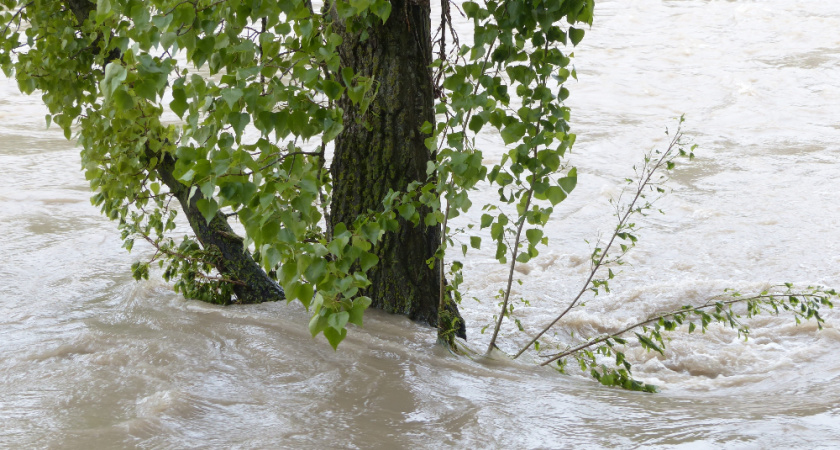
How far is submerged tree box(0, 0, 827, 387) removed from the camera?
193cm

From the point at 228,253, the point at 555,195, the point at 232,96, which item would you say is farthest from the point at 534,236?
the point at 228,253

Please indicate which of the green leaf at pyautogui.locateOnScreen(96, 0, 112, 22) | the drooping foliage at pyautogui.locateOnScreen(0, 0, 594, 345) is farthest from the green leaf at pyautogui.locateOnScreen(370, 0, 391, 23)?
the green leaf at pyautogui.locateOnScreen(96, 0, 112, 22)

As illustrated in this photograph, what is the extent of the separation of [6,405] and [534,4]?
2.33 meters

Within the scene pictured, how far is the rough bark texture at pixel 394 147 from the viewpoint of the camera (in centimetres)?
363

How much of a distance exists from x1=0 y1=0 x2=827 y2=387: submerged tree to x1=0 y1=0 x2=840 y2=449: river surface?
0.44m

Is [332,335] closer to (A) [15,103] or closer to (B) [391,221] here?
(B) [391,221]

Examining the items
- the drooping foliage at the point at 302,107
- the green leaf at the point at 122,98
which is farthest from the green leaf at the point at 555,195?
the green leaf at the point at 122,98

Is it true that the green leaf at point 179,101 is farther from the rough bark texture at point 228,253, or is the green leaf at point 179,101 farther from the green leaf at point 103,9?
the rough bark texture at point 228,253

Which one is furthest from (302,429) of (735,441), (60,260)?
(60,260)

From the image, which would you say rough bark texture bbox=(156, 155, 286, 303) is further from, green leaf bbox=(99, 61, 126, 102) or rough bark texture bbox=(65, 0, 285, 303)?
green leaf bbox=(99, 61, 126, 102)

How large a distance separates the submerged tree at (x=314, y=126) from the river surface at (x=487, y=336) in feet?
1.43

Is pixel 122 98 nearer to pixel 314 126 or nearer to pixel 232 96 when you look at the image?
pixel 232 96

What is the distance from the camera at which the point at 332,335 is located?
1.95 metres

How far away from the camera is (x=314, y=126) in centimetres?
212
